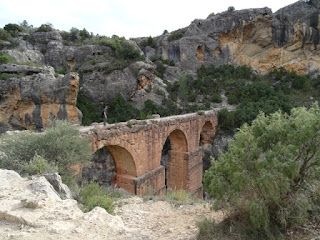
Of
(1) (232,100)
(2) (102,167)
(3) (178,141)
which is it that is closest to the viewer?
(3) (178,141)

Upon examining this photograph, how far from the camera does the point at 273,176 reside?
4.27 meters

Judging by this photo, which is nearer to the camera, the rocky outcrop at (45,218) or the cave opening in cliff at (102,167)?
the rocky outcrop at (45,218)

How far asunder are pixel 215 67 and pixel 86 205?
33.9m

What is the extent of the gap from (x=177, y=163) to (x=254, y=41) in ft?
83.8

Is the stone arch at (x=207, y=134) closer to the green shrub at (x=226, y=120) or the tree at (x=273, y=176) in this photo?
the green shrub at (x=226, y=120)

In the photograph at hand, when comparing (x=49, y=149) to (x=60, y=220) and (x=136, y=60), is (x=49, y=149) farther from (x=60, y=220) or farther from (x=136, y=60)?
(x=136, y=60)

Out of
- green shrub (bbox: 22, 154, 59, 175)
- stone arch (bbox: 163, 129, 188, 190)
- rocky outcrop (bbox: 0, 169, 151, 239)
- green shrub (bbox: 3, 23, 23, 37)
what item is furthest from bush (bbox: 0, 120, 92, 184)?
green shrub (bbox: 3, 23, 23, 37)

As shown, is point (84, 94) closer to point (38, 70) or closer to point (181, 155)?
point (38, 70)

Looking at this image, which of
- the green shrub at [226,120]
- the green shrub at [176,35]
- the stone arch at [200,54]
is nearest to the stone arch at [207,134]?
the green shrub at [226,120]

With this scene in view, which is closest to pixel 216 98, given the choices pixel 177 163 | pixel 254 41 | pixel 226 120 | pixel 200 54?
pixel 226 120

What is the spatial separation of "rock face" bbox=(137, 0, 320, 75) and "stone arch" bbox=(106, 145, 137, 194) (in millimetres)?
26290

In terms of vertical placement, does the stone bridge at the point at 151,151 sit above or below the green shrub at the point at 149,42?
below

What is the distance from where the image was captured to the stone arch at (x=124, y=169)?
472 inches

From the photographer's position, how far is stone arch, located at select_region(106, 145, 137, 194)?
39.3 ft
